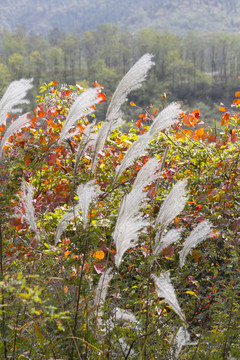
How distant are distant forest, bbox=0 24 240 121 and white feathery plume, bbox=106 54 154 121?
48.2 meters

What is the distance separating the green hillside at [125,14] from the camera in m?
126

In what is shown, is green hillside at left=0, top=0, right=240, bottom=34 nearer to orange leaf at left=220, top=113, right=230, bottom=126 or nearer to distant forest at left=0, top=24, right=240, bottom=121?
distant forest at left=0, top=24, right=240, bottom=121

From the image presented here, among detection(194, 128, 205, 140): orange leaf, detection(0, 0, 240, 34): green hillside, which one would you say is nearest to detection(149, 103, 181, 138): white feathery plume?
detection(194, 128, 205, 140): orange leaf

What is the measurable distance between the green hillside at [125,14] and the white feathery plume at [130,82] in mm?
124610

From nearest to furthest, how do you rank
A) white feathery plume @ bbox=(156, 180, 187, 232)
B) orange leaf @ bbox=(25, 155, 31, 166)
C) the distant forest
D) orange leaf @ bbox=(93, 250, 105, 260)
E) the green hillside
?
white feathery plume @ bbox=(156, 180, 187, 232) < orange leaf @ bbox=(93, 250, 105, 260) < orange leaf @ bbox=(25, 155, 31, 166) < the distant forest < the green hillside

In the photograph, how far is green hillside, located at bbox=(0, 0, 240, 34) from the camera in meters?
126

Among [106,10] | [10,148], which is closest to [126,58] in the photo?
[10,148]

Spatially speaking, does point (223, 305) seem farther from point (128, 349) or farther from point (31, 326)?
point (31, 326)

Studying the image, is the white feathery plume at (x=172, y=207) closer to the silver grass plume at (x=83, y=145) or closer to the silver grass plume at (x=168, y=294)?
the silver grass plume at (x=168, y=294)

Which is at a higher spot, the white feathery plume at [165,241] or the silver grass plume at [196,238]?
the white feathery plume at [165,241]

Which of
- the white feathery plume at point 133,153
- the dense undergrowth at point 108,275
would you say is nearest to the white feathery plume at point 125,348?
the dense undergrowth at point 108,275

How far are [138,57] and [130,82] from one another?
235 ft

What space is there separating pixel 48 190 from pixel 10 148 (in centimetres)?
46

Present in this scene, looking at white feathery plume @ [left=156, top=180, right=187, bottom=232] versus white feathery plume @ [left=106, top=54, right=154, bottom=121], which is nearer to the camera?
white feathery plume @ [left=156, top=180, right=187, bottom=232]
